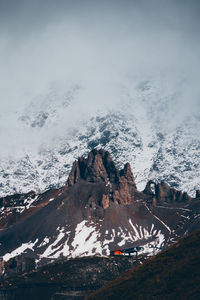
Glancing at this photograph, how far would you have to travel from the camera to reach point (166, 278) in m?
144

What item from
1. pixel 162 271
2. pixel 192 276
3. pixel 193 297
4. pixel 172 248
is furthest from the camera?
pixel 172 248

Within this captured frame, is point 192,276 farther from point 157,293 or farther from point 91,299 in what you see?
point 91,299

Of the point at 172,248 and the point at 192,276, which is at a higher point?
the point at 172,248

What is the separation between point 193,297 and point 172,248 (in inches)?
1179

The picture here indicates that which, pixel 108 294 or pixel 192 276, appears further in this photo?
pixel 108 294

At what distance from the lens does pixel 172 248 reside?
160500 mm

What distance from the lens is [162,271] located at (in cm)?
14962

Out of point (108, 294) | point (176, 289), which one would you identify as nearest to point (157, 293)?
point (176, 289)

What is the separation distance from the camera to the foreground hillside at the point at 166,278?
138 m

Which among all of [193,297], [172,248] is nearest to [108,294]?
[172,248]

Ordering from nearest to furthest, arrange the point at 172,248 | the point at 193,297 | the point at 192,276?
the point at 193,297 → the point at 192,276 → the point at 172,248

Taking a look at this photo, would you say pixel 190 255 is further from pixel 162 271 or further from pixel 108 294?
pixel 108 294

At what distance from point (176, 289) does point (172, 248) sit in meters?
22.6

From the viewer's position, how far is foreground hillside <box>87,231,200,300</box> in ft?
452
